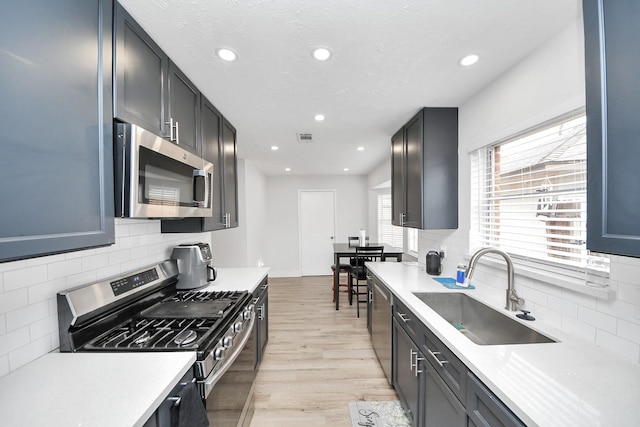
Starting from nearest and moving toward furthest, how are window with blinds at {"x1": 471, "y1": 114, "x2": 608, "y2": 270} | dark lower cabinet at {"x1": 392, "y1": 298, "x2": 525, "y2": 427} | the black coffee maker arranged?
1. dark lower cabinet at {"x1": 392, "y1": 298, "x2": 525, "y2": 427}
2. window with blinds at {"x1": 471, "y1": 114, "x2": 608, "y2": 270}
3. the black coffee maker

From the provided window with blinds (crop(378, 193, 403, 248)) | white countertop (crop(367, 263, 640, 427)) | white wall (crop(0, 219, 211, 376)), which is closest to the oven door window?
white wall (crop(0, 219, 211, 376))

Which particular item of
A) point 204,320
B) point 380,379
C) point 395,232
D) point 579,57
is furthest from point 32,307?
point 395,232

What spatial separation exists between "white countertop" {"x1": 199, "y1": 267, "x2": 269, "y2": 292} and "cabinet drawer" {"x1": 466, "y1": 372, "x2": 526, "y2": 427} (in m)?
1.54

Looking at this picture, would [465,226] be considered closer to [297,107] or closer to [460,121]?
[460,121]

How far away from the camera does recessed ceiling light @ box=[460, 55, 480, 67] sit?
146 cm

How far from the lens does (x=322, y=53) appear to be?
141 centimetres

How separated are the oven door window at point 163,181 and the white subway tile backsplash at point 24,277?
1.64 ft

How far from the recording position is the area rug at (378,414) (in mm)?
1762

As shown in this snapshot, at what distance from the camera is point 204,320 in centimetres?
138

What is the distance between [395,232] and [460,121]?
3045 millimetres

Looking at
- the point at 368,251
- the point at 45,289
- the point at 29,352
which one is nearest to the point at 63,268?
the point at 45,289

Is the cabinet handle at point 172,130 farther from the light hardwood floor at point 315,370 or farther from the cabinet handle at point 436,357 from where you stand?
the light hardwood floor at point 315,370

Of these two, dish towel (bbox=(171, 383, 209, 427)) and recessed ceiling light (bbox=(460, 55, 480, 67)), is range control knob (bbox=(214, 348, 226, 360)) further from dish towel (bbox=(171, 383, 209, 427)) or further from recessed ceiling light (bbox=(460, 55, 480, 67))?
recessed ceiling light (bbox=(460, 55, 480, 67))

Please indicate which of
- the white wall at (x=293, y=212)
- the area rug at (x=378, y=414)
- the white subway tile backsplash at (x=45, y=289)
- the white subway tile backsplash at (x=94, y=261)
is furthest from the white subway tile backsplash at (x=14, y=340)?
the white wall at (x=293, y=212)
